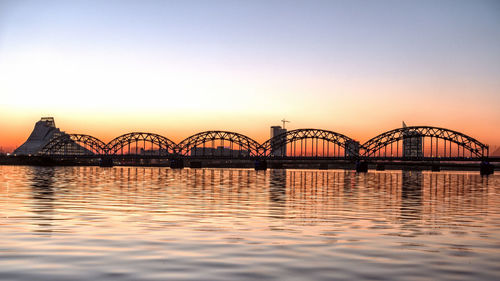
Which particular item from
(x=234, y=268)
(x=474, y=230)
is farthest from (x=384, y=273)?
(x=474, y=230)

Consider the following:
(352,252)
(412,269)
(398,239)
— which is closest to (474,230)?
(398,239)

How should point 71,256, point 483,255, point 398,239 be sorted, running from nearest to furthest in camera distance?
point 71,256 → point 483,255 → point 398,239

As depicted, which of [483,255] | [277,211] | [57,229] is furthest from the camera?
[277,211]

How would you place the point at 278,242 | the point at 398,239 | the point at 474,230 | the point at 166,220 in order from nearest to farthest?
1. the point at 278,242
2. the point at 398,239
3. the point at 474,230
4. the point at 166,220

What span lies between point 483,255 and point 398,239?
4.37m

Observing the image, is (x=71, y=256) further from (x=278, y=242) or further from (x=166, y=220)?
(x=166, y=220)

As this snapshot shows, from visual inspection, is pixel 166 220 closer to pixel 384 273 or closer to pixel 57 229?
pixel 57 229

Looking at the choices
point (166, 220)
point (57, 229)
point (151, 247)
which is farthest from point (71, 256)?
point (166, 220)

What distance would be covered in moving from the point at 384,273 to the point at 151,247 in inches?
325

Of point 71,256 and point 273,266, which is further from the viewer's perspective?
point 71,256

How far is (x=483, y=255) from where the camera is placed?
19469 millimetres

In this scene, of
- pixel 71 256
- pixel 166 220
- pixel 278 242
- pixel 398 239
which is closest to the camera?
pixel 71 256

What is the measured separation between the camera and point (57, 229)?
25.2 m

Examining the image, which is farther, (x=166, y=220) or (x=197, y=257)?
(x=166, y=220)
